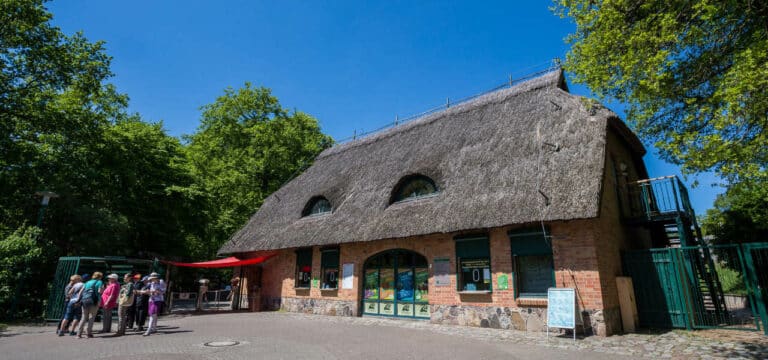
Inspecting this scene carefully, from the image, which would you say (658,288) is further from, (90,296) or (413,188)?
(90,296)

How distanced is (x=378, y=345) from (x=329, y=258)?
714 cm

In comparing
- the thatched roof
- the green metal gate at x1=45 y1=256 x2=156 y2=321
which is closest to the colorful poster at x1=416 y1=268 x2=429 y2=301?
the thatched roof

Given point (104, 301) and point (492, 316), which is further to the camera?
point (492, 316)

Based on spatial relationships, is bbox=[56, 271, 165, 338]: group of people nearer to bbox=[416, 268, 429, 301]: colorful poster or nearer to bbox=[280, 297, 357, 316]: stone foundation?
bbox=[280, 297, 357, 316]: stone foundation

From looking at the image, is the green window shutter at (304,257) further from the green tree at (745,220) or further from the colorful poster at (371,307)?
the green tree at (745,220)

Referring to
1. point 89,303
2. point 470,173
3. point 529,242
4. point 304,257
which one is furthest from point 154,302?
point 529,242

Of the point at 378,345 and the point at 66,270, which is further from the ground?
the point at 66,270

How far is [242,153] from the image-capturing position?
26047 mm

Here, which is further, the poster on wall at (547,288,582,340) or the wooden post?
the wooden post

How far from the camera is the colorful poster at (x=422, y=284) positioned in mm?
12039

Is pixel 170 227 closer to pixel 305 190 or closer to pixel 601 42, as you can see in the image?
pixel 305 190

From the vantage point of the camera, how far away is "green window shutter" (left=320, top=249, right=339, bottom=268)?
1448 cm

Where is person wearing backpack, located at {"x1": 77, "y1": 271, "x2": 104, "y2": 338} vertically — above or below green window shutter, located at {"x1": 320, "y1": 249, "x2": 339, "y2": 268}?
below

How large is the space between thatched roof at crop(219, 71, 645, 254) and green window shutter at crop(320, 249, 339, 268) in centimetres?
92
